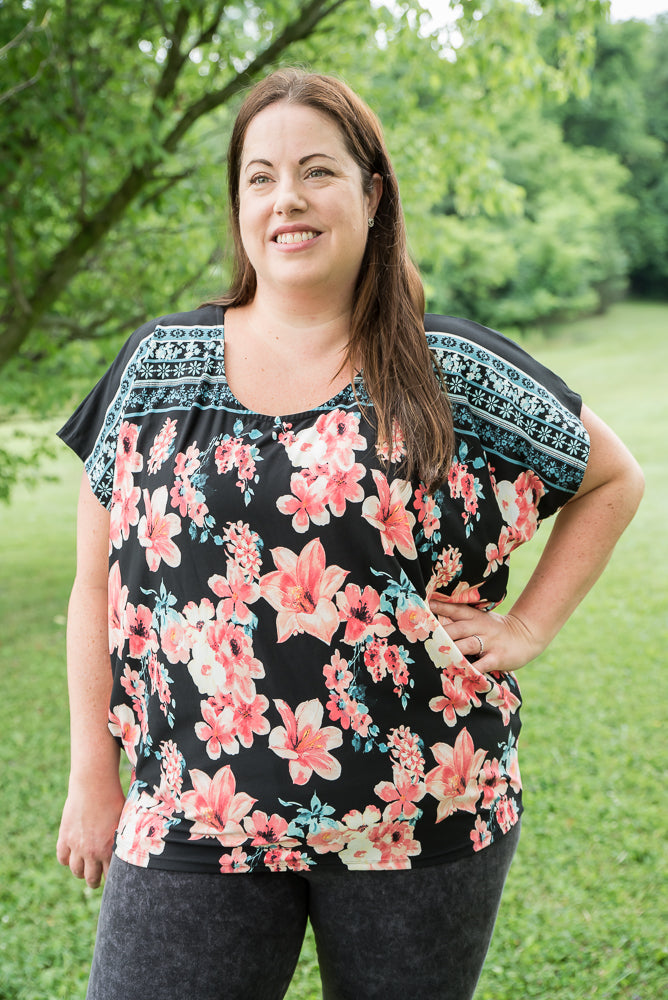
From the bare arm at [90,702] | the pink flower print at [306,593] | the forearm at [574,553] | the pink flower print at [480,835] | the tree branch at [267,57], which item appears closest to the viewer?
the pink flower print at [306,593]

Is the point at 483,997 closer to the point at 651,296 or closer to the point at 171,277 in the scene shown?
the point at 171,277

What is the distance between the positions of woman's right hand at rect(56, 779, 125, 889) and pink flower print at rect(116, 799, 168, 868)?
0.13m

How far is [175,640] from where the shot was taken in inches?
60.2

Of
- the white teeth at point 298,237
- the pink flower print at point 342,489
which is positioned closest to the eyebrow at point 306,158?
the white teeth at point 298,237

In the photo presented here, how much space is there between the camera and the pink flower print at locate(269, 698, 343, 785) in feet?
4.89

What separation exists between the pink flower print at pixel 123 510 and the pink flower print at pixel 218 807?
1.37 ft

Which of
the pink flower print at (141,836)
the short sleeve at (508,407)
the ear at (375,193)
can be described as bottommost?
the pink flower print at (141,836)

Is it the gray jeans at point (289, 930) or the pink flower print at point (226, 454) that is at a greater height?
the pink flower print at point (226, 454)

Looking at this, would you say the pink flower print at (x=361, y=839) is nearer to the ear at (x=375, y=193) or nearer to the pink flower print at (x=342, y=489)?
the pink flower print at (x=342, y=489)

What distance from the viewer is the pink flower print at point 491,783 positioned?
5.25 ft

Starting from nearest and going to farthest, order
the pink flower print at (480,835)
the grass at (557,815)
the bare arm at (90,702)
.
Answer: the pink flower print at (480,835) → the bare arm at (90,702) → the grass at (557,815)

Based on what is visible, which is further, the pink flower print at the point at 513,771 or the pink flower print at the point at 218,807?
the pink flower print at the point at 513,771

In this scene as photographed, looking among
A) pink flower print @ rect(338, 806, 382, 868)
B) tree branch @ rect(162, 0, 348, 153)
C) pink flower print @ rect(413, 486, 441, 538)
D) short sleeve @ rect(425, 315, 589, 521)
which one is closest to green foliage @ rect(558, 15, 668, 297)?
tree branch @ rect(162, 0, 348, 153)

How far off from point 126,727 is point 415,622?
561 millimetres
